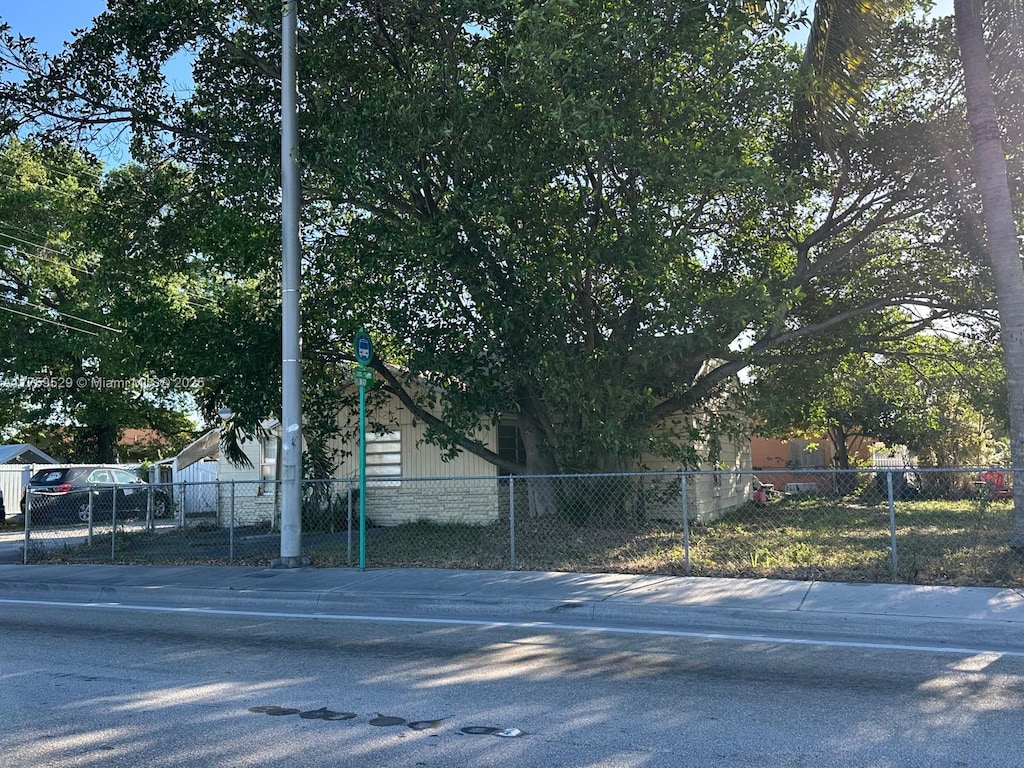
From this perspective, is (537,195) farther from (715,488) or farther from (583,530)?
(715,488)

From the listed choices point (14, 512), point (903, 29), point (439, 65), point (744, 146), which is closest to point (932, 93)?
point (903, 29)

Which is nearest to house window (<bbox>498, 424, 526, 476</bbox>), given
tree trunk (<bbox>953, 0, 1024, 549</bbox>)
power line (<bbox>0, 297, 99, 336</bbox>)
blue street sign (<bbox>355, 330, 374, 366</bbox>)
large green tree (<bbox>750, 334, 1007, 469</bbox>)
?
large green tree (<bbox>750, 334, 1007, 469</bbox>)

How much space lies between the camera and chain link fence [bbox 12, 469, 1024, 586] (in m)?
11.8

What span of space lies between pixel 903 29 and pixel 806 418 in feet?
32.8

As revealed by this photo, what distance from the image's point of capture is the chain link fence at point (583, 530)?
38.8 ft

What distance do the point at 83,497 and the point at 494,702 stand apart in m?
21.6

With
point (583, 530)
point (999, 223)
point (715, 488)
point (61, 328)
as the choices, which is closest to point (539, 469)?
point (583, 530)

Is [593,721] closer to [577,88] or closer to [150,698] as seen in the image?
[150,698]

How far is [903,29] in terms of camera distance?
49.0ft

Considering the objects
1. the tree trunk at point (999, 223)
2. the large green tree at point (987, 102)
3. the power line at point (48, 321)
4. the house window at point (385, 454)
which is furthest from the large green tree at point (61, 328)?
the tree trunk at point (999, 223)

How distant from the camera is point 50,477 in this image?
26.1m

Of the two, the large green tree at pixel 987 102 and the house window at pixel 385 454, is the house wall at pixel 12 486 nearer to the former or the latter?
the house window at pixel 385 454

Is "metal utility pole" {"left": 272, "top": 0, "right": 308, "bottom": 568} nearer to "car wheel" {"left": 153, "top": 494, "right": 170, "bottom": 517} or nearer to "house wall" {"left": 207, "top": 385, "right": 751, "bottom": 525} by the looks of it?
"house wall" {"left": 207, "top": 385, "right": 751, "bottom": 525}

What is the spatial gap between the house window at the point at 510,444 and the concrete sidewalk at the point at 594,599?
6.86 metres
